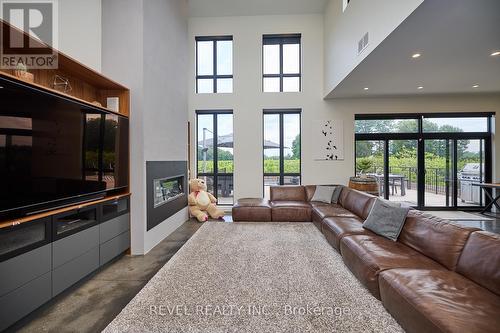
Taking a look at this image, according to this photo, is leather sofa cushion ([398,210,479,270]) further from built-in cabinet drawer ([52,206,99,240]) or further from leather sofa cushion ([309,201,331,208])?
built-in cabinet drawer ([52,206,99,240])

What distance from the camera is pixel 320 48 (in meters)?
5.74

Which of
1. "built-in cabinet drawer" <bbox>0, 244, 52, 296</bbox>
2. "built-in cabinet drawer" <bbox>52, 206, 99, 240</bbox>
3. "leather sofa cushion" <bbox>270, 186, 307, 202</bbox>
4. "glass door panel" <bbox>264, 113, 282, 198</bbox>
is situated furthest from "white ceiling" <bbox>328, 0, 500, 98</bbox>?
"built-in cabinet drawer" <bbox>0, 244, 52, 296</bbox>

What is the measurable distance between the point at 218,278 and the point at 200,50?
584cm

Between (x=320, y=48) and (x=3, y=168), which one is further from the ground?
(x=320, y=48)

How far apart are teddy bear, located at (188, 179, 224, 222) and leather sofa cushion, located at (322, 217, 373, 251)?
248 cm

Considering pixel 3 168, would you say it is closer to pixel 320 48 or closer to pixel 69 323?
pixel 69 323

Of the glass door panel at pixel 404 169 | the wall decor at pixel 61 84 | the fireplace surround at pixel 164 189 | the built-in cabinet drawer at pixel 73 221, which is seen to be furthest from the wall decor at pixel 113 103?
the glass door panel at pixel 404 169

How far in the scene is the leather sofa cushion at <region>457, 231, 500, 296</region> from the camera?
158 cm

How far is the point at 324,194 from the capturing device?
4875mm

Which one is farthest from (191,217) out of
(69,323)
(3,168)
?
(3,168)

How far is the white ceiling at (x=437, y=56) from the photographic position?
7.75 feet

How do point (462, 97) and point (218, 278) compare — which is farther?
point (462, 97)

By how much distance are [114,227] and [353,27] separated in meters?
4.83

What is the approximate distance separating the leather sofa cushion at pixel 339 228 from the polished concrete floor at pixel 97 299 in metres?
2.27
